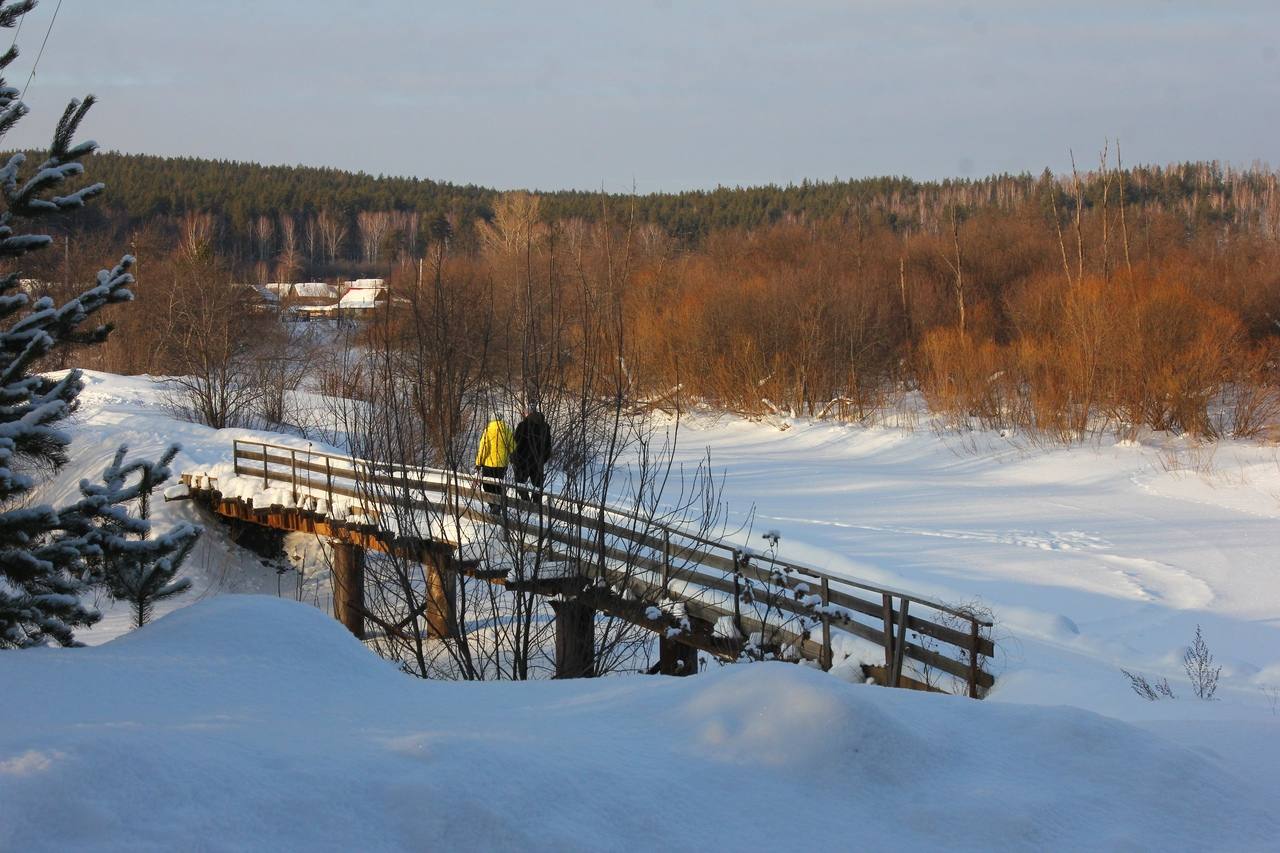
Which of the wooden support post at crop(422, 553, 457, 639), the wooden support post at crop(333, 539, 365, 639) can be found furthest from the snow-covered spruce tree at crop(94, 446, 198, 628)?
the wooden support post at crop(333, 539, 365, 639)

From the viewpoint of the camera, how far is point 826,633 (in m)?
9.42

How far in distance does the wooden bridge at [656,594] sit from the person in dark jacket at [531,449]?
20 centimetres

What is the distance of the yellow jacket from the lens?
778 cm

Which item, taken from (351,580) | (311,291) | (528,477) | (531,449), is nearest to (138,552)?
(531,449)

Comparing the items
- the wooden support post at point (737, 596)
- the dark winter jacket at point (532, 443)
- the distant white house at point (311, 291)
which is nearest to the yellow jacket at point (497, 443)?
the dark winter jacket at point (532, 443)

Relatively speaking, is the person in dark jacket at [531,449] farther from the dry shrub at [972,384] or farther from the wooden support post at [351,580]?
the dry shrub at [972,384]

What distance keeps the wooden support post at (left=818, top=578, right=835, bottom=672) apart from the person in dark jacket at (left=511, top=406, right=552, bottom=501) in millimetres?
3184

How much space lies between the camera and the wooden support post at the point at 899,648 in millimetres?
8945

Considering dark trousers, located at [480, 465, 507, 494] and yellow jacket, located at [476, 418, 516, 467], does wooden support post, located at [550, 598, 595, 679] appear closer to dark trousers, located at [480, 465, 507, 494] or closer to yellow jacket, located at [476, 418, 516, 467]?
dark trousers, located at [480, 465, 507, 494]

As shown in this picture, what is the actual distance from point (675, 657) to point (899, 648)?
240 centimetres

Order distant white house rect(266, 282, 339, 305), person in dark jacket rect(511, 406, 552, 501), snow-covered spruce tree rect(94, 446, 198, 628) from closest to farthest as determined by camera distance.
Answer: snow-covered spruce tree rect(94, 446, 198, 628) < person in dark jacket rect(511, 406, 552, 501) < distant white house rect(266, 282, 339, 305)

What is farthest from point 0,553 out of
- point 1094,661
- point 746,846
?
point 1094,661

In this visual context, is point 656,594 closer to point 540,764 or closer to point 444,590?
point 444,590

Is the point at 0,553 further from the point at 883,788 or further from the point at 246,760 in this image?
the point at 883,788
